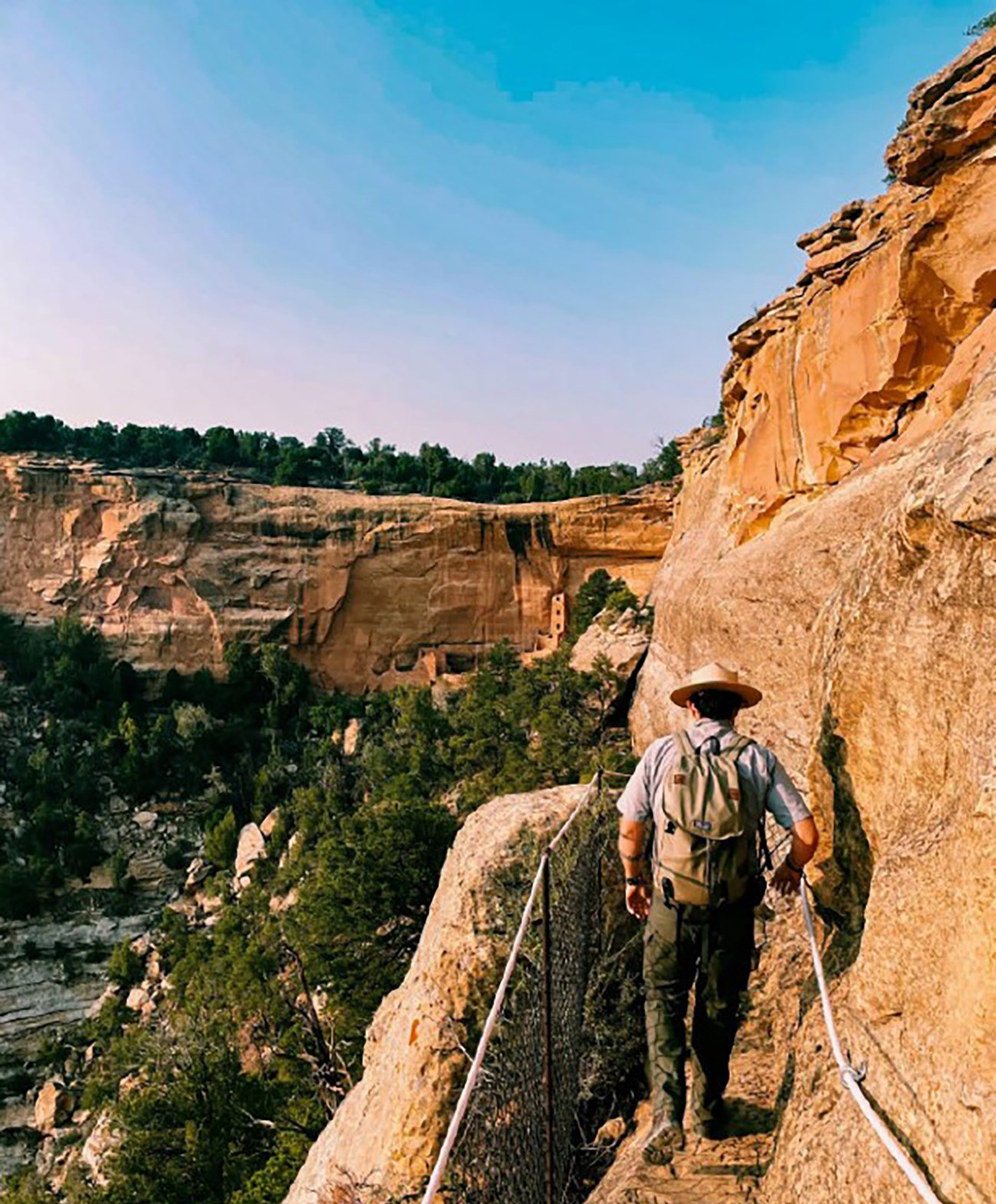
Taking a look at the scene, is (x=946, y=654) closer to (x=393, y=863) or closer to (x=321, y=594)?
(x=393, y=863)

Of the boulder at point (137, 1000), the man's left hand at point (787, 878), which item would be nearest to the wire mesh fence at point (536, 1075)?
the man's left hand at point (787, 878)

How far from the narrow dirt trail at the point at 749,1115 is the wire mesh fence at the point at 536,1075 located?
29 cm

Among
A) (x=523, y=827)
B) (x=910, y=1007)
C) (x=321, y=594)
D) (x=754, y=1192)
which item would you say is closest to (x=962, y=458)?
(x=910, y=1007)

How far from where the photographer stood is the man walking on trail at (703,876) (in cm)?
266

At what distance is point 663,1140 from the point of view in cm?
279

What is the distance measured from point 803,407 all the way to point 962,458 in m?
8.68

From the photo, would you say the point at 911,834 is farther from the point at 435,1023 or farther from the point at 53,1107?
the point at 53,1107

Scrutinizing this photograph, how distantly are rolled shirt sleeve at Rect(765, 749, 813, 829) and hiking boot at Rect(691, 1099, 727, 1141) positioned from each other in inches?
40.5

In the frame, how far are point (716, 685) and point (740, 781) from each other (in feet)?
1.28

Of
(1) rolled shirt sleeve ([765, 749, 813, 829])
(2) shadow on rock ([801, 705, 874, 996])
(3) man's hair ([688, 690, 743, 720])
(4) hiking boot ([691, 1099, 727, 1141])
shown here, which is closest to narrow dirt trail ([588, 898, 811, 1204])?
(4) hiking boot ([691, 1099, 727, 1141])

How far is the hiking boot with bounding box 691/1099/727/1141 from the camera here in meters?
2.80

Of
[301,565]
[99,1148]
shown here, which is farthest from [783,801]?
[301,565]

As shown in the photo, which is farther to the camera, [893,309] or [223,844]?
[223,844]

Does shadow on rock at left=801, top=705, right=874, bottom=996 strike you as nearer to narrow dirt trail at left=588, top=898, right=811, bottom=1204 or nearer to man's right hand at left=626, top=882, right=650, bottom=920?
narrow dirt trail at left=588, top=898, right=811, bottom=1204
